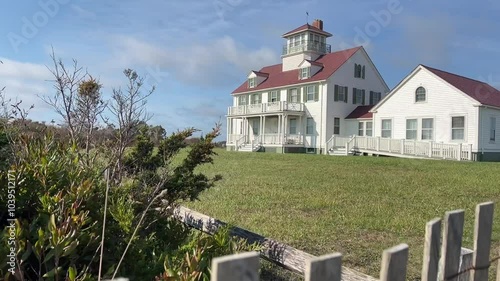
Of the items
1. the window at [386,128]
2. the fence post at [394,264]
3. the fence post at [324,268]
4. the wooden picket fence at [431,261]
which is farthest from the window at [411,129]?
the fence post at [324,268]

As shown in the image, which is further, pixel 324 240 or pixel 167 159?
pixel 324 240

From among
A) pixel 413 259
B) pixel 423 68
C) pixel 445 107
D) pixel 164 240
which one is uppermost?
pixel 423 68

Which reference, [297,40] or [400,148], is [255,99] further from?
[400,148]

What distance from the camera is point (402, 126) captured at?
2766cm

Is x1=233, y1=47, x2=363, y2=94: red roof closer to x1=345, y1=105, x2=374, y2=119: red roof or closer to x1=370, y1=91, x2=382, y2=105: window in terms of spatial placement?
x1=345, y1=105, x2=374, y2=119: red roof

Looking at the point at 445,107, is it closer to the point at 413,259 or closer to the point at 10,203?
the point at 413,259

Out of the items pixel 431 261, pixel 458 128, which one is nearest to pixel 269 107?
pixel 458 128

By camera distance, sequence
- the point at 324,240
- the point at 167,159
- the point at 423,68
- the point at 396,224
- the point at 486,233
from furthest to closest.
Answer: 1. the point at 423,68
2. the point at 396,224
3. the point at 324,240
4. the point at 167,159
5. the point at 486,233

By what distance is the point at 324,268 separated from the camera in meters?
1.07

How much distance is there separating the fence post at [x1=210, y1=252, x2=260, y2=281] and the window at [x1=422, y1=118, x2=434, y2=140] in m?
27.9

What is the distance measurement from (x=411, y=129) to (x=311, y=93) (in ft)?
29.0

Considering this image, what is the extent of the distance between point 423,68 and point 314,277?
2821 centimetres

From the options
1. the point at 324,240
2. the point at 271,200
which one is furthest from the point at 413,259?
the point at 271,200

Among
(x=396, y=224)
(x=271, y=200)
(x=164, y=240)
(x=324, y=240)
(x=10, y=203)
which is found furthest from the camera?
(x=271, y=200)
